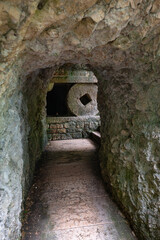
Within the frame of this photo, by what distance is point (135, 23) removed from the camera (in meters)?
1.43

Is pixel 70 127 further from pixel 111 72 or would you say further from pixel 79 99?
pixel 111 72

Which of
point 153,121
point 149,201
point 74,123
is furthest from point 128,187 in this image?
point 74,123

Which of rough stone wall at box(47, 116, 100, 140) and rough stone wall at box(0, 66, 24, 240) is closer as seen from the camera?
rough stone wall at box(0, 66, 24, 240)

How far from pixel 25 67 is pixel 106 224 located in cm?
200

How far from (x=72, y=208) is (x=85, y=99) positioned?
4.58 meters

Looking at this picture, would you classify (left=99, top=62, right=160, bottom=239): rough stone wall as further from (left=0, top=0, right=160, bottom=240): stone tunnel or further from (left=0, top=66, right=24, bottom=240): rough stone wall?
(left=0, top=66, right=24, bottom=240): rough stone wall

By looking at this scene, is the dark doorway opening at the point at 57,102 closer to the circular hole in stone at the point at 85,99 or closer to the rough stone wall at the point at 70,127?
the circular hole in stone at the point at 85,99

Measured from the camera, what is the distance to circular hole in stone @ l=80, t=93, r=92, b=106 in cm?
617

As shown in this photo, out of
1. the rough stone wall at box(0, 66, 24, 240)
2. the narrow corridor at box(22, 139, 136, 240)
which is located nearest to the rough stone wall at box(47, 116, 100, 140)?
the narrow corridor at box(22, 139, 136, 240)

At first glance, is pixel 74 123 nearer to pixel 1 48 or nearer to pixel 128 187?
pixel 128 187

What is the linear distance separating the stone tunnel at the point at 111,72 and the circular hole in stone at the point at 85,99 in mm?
3687

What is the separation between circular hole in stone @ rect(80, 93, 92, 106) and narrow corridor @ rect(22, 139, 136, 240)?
3206 millimetres

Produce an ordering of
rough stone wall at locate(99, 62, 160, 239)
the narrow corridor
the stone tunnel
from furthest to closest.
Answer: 1. the narrow corridor
2. rough stone wall at locate(99, 62, 160, 239)
3. the stone tunnel

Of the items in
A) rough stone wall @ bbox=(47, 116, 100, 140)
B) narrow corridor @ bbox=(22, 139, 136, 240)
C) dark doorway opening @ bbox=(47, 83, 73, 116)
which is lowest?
narrow corridor @ bbox=(22, 139, 136, 240)
